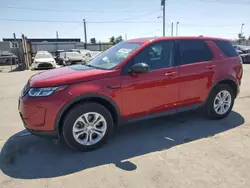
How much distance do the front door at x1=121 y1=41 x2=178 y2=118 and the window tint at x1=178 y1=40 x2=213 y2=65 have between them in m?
0.22

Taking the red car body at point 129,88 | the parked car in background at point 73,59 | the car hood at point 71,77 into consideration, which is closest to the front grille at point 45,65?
the parked car in background at point 73,59

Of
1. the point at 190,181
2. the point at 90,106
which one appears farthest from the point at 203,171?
the point at 90,106

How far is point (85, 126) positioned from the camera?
3398 mm

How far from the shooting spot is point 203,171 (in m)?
2.86

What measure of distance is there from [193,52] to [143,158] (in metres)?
2.25

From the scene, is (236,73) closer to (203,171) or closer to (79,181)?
(203,171)

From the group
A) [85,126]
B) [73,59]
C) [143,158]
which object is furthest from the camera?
[73,59]

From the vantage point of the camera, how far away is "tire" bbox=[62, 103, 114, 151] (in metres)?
3.26

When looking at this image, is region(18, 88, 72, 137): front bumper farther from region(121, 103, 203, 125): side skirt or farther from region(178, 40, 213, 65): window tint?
region(178, 40, 213, 65): window tint

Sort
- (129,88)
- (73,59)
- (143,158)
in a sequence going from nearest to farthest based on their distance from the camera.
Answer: (143,158) < (129,88) < (73,59)

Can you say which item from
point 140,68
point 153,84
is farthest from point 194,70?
point 140,68

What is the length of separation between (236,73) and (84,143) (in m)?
3.40

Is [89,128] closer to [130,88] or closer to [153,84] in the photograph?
[130,88]

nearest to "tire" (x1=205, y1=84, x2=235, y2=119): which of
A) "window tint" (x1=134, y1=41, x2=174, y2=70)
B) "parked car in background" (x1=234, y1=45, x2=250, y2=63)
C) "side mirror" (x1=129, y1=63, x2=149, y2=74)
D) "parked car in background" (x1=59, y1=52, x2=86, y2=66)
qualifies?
"window tint" (x1=134, y1=41, x2=174, y2=70)
